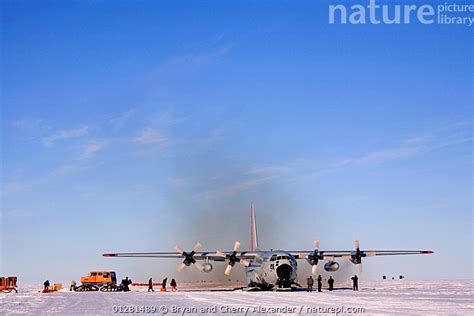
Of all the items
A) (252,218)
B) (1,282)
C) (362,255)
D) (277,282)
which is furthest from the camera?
(252,218)

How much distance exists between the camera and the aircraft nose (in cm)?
5306

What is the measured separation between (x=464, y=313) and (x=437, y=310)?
1774 mm

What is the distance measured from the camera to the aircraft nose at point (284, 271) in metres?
53.1

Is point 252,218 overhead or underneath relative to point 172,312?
overhead

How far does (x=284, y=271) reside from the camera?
174 ft

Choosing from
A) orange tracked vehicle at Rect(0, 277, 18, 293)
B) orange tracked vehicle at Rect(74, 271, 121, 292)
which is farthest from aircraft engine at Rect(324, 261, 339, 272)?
orange tracked vehicle at Rect(0, 277, 18, 293)

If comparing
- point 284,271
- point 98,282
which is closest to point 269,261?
point 284,271

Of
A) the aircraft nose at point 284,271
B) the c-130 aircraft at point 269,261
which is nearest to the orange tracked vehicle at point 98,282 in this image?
the c-130 aircraft at point 269,261

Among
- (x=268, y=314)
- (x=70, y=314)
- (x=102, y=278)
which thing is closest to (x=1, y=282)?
(x=102, y=278)

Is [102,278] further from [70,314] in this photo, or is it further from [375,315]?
[375,315]

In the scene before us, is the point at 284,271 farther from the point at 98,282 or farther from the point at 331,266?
the point at 98,282

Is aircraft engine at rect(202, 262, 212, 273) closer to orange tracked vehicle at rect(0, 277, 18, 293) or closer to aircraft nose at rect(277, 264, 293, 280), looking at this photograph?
aircraft nose at rect(277, 264, 293, 280)

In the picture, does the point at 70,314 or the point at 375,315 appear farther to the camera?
the point at 70,314

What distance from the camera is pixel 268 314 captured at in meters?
23.9
